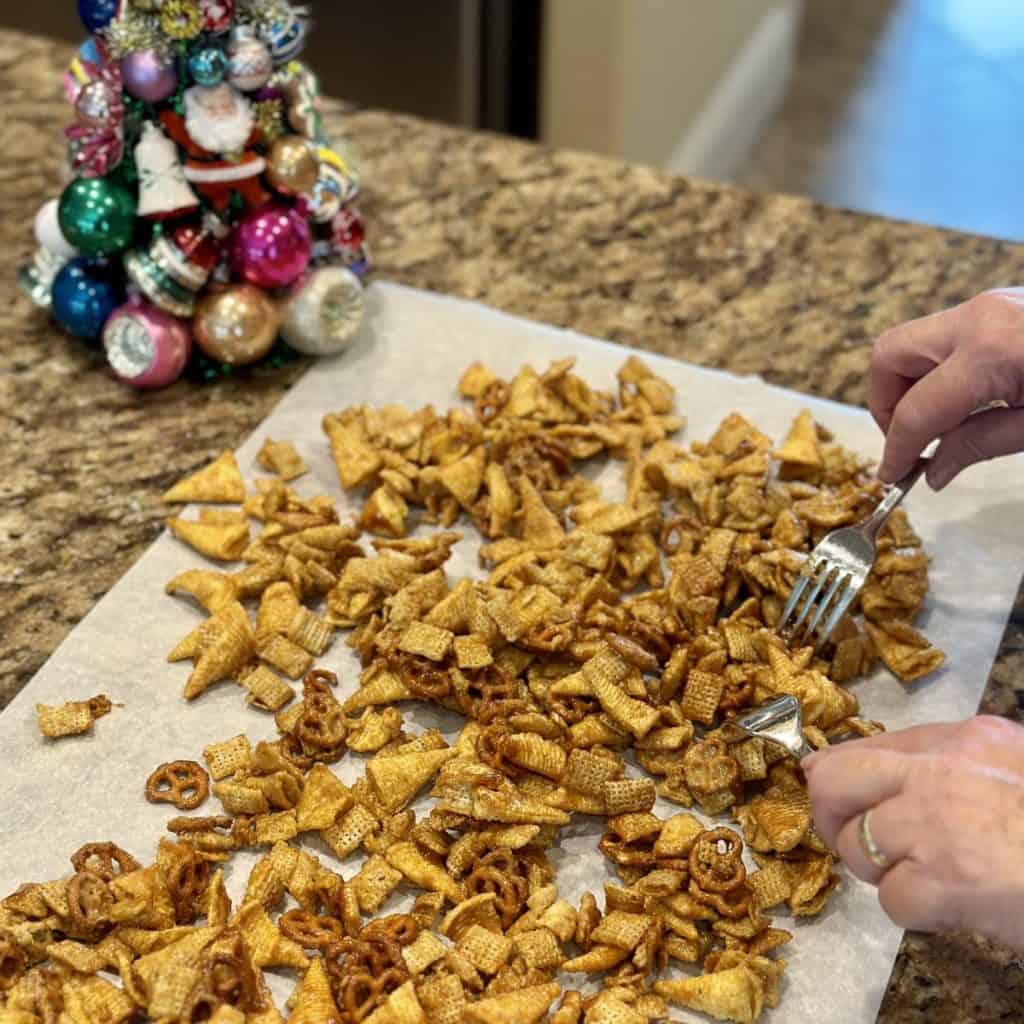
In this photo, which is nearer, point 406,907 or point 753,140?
point 406,907

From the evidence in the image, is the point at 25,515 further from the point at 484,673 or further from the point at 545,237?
the point at 545,237

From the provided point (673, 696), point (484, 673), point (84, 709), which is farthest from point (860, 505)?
point (84, 709)

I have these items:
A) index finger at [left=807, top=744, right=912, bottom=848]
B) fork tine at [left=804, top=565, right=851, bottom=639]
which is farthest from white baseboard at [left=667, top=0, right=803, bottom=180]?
index finger at [left=807, top=744, right=912, bottom=848]

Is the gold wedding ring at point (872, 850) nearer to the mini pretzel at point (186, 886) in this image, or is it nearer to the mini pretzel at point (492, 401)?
the mini pretzel at point (186, 886)

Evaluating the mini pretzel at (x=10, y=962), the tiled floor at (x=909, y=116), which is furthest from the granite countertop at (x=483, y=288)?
the tiled floor at (x=909, y=116)

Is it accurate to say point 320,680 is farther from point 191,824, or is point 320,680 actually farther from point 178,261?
point 178,261

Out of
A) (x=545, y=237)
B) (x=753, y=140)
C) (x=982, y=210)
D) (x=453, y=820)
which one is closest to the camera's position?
(x=453, y=820)

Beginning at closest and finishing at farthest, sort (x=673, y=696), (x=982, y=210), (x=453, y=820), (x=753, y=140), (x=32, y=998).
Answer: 1. (x=32, y=998)
2. (x=453, y=820)
3. (x=673, y=696)
4. (x=982, y=210)
5. (x=753, y=140)
